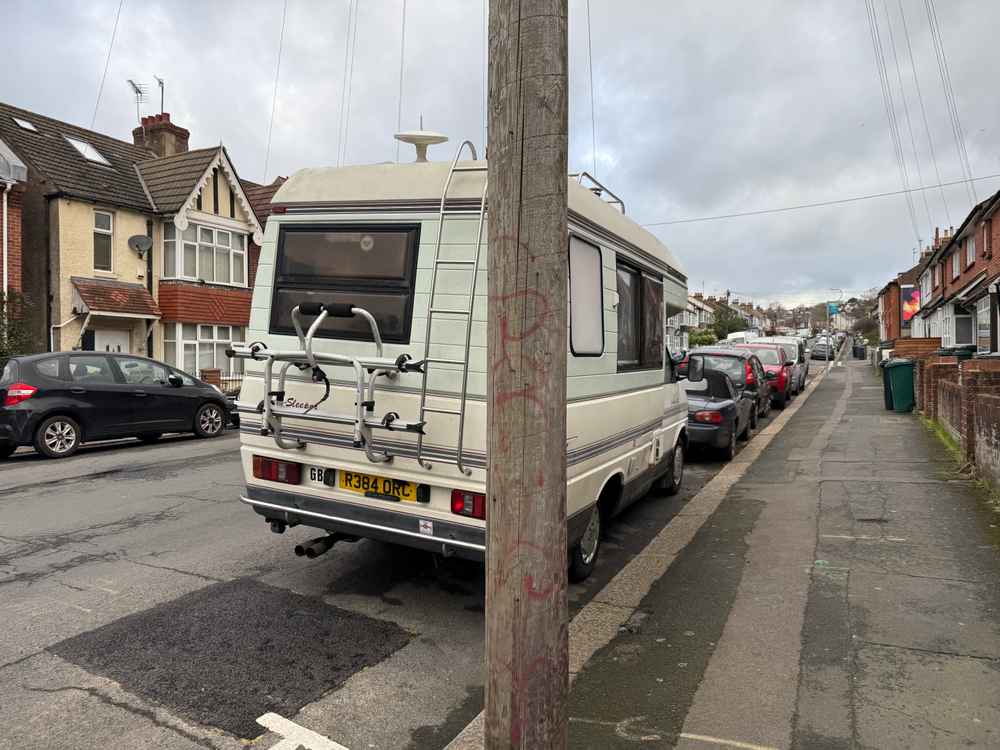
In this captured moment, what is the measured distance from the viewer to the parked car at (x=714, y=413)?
10.5 m

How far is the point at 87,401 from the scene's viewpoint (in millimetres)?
11461

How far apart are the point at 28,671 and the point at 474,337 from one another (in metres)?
2.86

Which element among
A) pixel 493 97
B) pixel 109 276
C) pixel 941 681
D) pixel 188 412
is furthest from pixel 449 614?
pixel 109 276

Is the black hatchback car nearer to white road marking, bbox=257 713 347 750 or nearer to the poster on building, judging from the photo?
white road marking, bbox=257 713 347 750

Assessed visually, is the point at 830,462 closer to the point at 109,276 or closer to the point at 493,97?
the point at 493,97

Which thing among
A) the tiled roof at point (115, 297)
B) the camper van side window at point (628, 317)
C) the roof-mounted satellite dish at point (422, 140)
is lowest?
the camper van side window at point (628, 317)

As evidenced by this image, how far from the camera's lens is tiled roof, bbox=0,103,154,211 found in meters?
20.6

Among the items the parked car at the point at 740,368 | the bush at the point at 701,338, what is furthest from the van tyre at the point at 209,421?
the bush at the point at 701,338

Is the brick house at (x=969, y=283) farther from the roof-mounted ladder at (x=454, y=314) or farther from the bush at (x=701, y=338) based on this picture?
the roof-mounted ladder at (x=454, y=314)

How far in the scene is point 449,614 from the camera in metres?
4.75

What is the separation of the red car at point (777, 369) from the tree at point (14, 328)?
57.7 feet

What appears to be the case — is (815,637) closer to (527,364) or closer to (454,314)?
(454,314)

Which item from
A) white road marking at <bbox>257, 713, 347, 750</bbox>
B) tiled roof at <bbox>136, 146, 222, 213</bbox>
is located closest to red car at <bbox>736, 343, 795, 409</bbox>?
white road marking at <bbox>257, 713, 347, 750</bbox>

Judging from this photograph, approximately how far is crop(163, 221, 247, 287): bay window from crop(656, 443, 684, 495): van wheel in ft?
64.2
